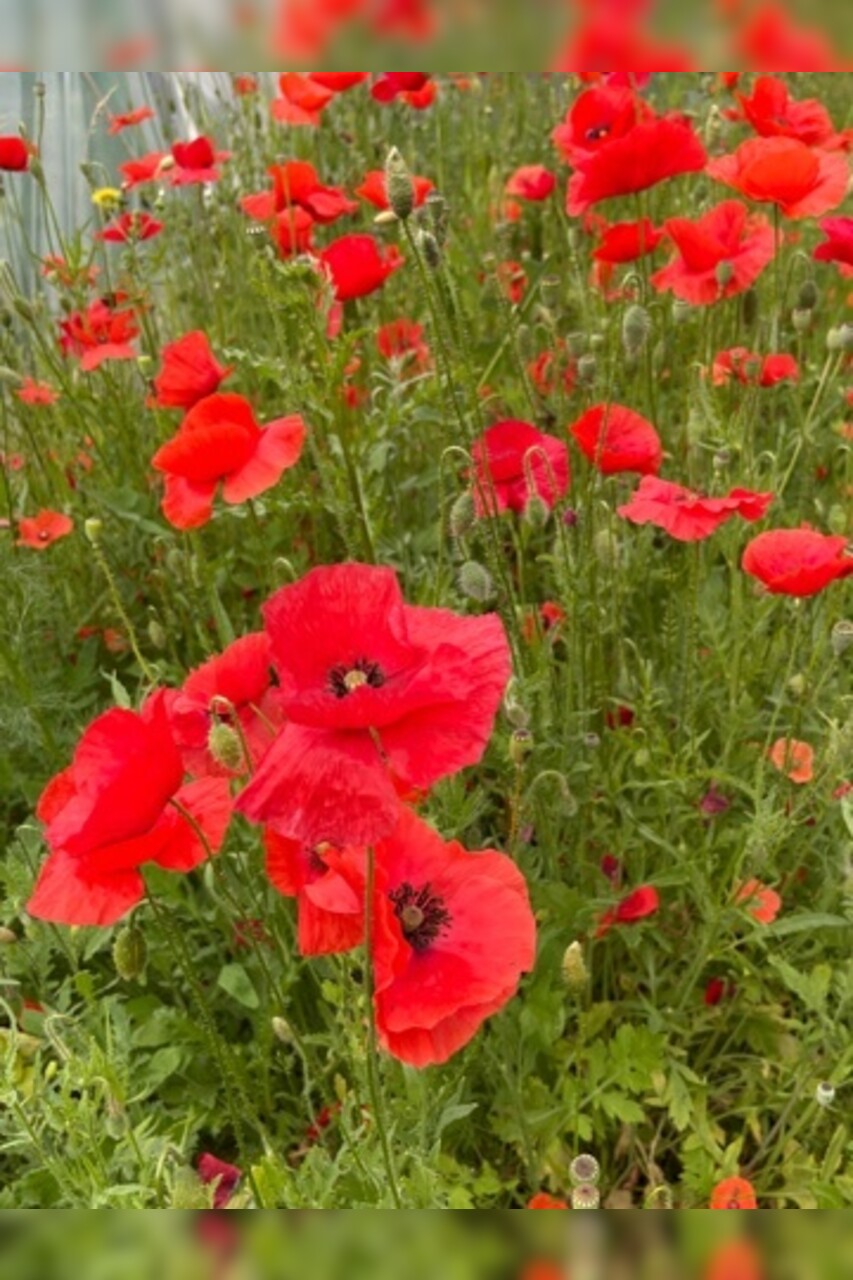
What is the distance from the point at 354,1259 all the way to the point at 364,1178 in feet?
3.14

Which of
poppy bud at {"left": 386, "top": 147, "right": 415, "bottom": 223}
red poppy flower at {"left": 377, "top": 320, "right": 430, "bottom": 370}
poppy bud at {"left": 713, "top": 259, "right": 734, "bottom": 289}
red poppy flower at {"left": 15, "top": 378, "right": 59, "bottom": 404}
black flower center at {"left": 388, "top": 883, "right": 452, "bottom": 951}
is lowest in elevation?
red poppy flower at {"left": 15, "top": 378, "right": 59, "bottom": 404}

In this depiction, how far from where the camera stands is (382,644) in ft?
2.67

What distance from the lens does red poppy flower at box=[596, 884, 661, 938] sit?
1.59 m

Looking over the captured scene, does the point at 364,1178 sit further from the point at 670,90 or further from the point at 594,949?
the point at 670,90

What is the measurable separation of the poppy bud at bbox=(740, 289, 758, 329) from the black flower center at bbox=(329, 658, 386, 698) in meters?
1.73

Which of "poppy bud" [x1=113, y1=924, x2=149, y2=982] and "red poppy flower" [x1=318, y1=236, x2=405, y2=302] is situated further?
"red poppy flower" [x1=318, y1=236, x2=405, y2=302]

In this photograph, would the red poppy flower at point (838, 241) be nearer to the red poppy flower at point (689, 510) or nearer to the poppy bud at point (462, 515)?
the red poppy flower at point (689, 510)

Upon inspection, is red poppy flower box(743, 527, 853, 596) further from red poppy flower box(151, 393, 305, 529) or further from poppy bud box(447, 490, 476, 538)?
red poppy flower box(151, 393, 305, 529)

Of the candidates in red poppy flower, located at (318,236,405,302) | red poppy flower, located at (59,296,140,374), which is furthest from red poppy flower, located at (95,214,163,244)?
red poppy flower, located at (318,236,405,302)

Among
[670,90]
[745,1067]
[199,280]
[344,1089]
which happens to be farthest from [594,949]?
[670,90]

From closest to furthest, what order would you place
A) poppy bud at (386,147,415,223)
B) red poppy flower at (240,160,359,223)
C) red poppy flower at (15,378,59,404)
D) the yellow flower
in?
poppy bud at (386,147,415,223)
red poppy flower at (240,160,359,223)
red poppy flower at (15,378,59,404)
the yellow flower

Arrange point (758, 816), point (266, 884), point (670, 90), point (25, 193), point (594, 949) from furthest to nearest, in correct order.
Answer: point (25, 193) < point (670, 90) < point (594, 949) < point (266, 884) < point (758, 816)

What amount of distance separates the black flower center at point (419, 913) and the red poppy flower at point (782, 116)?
1423 millimetres

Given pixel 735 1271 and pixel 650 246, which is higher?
pixel 735 1271
